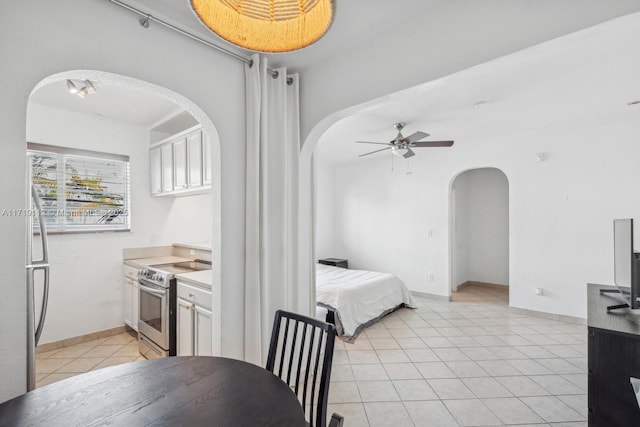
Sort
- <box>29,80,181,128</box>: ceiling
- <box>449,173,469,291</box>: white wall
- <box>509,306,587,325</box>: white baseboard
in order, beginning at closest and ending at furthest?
<box>29,80,181,128</box>: ceiling
<box>509,306,587,325</box>: white baseboard
<box>449,173,469,291</box>: white wall

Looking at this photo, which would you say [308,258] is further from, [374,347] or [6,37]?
[6,37]

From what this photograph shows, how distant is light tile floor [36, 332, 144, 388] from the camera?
273 cm

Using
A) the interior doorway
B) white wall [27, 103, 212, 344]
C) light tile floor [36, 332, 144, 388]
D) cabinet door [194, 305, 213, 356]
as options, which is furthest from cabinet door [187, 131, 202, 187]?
the interior doorway

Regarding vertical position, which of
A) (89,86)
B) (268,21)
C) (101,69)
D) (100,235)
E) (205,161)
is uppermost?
(89,86)

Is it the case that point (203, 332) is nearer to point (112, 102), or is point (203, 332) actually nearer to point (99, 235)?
point (99, 235)

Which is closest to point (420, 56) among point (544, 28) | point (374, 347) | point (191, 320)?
point (544, 28)

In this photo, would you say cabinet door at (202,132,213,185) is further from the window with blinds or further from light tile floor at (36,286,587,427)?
light tile floor at (36,286,587,427)

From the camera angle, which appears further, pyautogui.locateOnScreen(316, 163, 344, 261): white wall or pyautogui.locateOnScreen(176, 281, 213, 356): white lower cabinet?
pyautogui.locateOnScreen(316, 163, 344, 261): white wall

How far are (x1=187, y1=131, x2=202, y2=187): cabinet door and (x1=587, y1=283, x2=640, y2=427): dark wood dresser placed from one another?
3270mm

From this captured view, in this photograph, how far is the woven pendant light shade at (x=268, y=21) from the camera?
0.96 m

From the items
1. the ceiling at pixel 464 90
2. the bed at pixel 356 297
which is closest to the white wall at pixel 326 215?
the bed at pixel 356 297

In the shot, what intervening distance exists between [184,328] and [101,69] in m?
2.00

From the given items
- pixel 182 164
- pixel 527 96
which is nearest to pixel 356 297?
pixel 182 164

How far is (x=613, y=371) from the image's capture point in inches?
62.3
